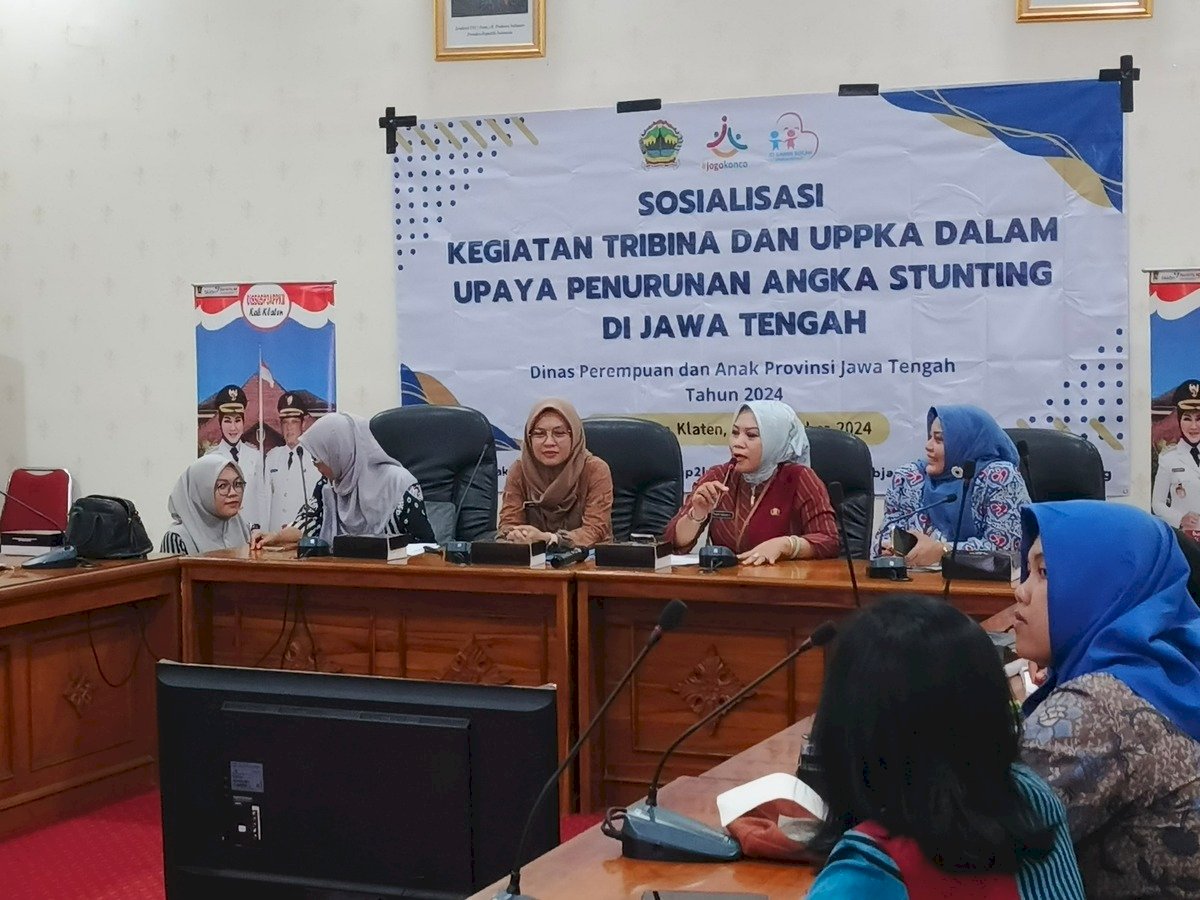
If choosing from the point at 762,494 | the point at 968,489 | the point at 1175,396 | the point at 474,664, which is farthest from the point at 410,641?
the point at 1175,396

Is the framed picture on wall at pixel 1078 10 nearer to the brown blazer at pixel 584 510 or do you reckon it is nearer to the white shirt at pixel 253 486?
the brown blazer at pixel 584 510

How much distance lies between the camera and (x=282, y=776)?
51.7 inches

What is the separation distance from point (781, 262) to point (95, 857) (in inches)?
116

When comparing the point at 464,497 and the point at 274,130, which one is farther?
the point at 274,130

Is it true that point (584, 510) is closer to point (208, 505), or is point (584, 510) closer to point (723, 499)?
point (723, 499)

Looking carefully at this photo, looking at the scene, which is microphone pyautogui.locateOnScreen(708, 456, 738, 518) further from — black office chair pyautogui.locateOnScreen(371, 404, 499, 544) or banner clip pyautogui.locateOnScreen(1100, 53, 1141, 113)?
banner clip pyautogui.locateOnScreen(1100, 53, 1141, 113)

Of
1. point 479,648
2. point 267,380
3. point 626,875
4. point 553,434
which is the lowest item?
point 479,648

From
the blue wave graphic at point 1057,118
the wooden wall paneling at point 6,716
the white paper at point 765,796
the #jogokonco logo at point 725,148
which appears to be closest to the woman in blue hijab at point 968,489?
the blue wave graphic at point 1057,118

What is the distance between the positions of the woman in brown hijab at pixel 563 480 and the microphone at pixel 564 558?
1.41 feet

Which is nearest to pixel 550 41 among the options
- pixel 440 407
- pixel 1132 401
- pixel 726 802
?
pixel 440 407

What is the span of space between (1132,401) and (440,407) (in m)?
2.33

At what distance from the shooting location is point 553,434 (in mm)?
4094

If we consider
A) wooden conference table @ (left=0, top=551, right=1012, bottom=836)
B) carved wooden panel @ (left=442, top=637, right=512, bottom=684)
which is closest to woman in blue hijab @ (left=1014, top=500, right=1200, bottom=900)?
wooden conference table @ (left=0, top=551, right=1012, bottom=836)

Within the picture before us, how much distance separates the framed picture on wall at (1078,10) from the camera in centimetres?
430
